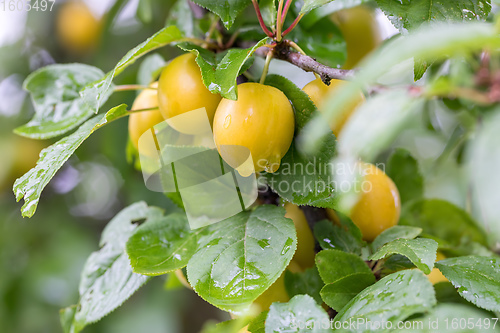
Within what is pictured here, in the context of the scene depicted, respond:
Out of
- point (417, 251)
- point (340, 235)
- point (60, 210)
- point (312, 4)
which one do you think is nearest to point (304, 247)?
point (340, 235)

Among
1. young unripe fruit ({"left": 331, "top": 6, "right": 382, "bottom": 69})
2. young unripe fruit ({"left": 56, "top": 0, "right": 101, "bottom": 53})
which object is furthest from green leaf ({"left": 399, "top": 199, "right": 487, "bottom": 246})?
young unripe fruit ({"left": 56, "top": 0, "right": 101, "bottom": 53})

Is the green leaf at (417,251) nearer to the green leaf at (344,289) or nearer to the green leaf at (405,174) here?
the green leaf at (344,289)

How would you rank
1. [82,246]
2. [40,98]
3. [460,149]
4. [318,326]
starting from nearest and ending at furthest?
1. [318,326]
2. [40,98]
3. [460,149]
4. [82,246]

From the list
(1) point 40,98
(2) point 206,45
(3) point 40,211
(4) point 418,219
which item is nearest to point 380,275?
(4) point 418,219

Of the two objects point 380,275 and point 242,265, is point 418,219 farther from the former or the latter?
point 242,265

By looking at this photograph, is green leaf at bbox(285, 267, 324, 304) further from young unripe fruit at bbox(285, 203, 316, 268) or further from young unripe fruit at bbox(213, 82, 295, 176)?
young unripe fruit at bbox(213, 82, 295, 176)

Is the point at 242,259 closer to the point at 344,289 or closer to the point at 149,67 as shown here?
the point at 344,289
